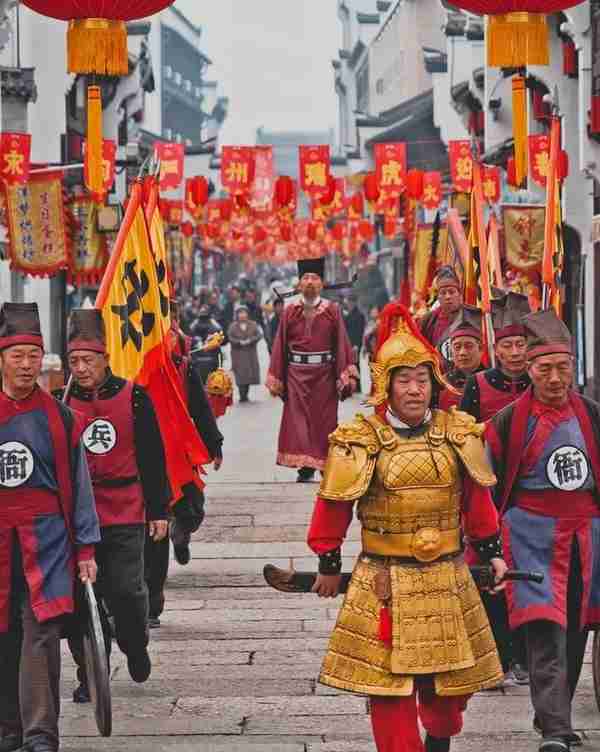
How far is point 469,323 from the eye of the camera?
9352mm

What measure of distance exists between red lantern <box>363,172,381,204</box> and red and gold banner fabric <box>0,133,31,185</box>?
43.4 ft

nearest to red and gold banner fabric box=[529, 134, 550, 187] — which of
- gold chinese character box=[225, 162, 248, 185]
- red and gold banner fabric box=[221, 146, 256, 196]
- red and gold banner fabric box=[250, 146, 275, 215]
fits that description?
red and gold banner fabric box=[221, 146, 256, 196]

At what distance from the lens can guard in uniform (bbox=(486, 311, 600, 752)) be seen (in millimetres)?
6445

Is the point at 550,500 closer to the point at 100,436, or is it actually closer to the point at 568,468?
the point at 568,468

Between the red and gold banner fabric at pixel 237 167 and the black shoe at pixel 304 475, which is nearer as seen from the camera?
the black shoe at pixel 304 475

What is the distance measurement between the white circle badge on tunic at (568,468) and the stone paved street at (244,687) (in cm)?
107

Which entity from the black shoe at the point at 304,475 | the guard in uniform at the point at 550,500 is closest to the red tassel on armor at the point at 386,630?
the guard in uniform at the point at 550,500

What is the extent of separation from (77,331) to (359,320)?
80.8 ft

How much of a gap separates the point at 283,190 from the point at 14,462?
27593 millimetres

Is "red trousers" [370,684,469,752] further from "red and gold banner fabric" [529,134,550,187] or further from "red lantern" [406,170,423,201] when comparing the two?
"red lantern" [406,170,423,201]

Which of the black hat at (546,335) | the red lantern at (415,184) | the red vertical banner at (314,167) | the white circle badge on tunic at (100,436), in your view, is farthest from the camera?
the red vertical banner at (314,167)

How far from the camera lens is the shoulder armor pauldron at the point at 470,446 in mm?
5812

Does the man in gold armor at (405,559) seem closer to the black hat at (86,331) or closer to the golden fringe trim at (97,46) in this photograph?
the black hat at (86,331)

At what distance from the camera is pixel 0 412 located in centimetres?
634
